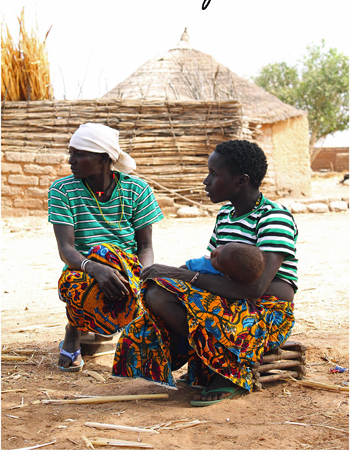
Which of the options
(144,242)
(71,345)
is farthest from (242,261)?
(71,345)

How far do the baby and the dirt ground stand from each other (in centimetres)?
61

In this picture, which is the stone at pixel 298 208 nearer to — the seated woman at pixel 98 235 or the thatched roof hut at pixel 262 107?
the thatched roof hut at pixel 262 107

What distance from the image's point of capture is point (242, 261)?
85.9 inches

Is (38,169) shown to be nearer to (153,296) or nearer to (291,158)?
(291,158)

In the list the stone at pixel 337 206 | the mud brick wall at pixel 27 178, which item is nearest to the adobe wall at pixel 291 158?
the stone at pixel 337 206

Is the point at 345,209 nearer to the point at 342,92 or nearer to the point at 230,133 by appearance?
the point at 230,133

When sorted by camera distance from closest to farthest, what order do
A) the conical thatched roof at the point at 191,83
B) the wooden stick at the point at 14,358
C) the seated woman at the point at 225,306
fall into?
1. the seated woman at the point at 225,306
2. the wooden stick at the point at 14,358
3. the conical thatched roof at the point at 191,83

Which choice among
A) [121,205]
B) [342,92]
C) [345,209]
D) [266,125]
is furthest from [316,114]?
[121,205]

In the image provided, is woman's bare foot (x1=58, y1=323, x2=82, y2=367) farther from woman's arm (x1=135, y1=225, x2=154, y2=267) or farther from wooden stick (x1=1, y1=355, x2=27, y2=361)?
woman's arm (x1=135, y1=225, x2=154, y2=267)

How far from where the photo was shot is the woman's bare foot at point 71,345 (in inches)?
120

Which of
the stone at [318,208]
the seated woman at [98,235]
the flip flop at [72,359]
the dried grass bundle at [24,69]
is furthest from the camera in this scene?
the stone at [318,208]

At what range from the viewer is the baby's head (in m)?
2.18

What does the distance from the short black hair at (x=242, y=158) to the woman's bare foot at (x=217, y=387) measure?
982 millimetres

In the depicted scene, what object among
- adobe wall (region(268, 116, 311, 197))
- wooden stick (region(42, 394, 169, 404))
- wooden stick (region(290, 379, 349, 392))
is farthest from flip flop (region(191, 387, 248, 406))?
adobe wall (region(268, 116, 311, 197))
